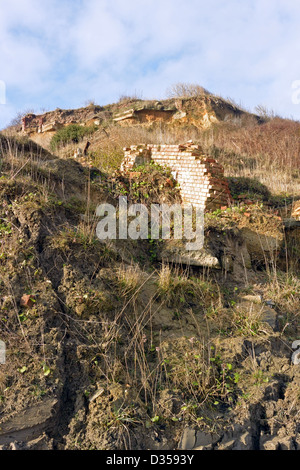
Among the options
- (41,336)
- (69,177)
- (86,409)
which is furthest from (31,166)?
(86,409)

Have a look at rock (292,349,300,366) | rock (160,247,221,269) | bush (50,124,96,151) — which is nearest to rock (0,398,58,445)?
rock (292,349,300,366)

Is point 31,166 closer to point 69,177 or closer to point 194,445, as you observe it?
point 69,177

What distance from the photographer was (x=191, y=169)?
889 centimetres

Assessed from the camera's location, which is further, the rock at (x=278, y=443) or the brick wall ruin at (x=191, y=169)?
the brick wall ruin at (x=191, y=169)

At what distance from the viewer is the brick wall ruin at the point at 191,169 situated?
8.57 metres

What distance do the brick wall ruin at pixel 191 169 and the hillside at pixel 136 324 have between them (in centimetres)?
32

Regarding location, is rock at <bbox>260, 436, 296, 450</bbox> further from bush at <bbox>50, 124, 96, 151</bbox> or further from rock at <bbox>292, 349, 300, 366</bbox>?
bush at <bbox>50, 124, 96, 151</bbox>

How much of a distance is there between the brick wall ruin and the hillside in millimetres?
324

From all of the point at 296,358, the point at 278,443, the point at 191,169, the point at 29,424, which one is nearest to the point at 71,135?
the point at 191,169

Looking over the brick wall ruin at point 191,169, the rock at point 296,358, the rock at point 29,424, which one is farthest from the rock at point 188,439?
the brick wall ruin at point 191,169

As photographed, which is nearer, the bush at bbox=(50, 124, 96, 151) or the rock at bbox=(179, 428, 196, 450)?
the rock at bbox=(179, 428, 196, 450)

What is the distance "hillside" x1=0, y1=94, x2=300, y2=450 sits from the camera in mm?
4145

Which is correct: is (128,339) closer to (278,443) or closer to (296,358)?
(278,443)

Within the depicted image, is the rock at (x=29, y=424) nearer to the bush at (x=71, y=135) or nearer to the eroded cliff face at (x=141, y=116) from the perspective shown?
the bush at (x=71, y=135)
